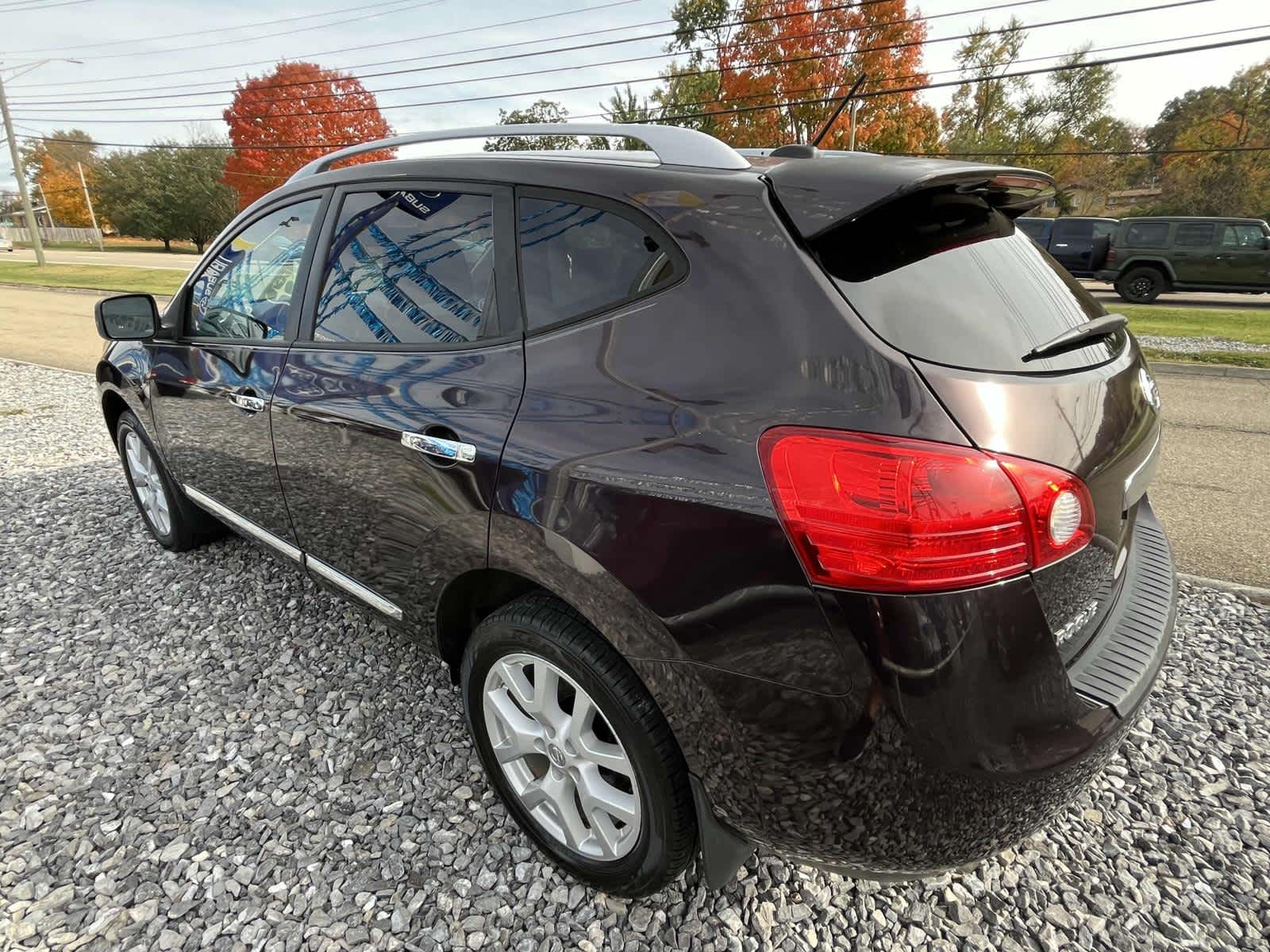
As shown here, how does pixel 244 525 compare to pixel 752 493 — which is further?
pixel 244 525

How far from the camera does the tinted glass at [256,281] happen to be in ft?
8.20

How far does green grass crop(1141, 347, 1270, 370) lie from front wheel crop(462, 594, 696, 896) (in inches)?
374

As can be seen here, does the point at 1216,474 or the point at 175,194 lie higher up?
the point at 175,194

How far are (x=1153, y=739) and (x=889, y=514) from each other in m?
1.98

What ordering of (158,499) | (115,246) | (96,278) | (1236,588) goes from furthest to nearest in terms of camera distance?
1. (115,246)
2. (96,278)
3. (158,499)
4. (1236,588)

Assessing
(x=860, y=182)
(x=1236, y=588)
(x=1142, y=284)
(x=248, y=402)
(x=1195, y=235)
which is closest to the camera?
(x=860, y=182)

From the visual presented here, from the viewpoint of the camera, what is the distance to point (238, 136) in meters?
34.4

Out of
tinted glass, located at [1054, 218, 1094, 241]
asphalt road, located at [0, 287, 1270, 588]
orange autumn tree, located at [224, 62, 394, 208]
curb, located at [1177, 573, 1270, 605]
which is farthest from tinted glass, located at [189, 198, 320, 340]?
orange autumn tree, located at [224, 62, 394, 208]

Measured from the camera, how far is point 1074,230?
17.9 m

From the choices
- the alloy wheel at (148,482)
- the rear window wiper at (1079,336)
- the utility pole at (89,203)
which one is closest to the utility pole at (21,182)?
the utility pole at (89,203)

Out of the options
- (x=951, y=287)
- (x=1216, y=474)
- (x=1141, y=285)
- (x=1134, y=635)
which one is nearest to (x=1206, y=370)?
(x=1216, y=474)

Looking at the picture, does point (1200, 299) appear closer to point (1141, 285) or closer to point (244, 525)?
point (1141, 285)

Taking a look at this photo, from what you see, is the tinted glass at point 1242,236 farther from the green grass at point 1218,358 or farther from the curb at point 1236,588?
the curb at point 1236,588

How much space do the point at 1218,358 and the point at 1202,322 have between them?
17.3ft
